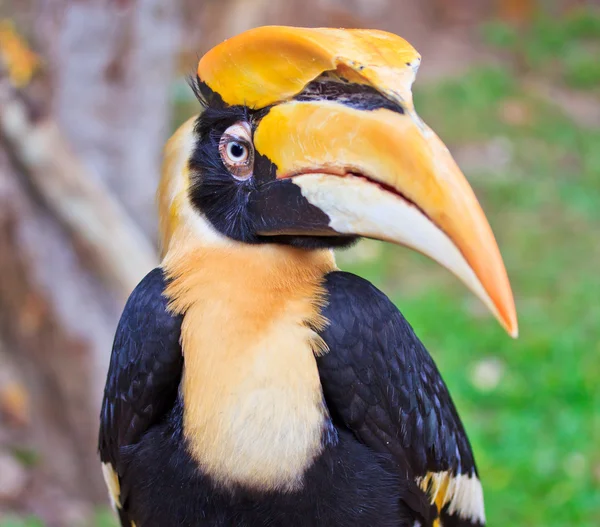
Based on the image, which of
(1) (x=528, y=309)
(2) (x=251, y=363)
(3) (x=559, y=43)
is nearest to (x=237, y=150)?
(2) (x=251, y=363)

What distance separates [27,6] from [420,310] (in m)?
4.44

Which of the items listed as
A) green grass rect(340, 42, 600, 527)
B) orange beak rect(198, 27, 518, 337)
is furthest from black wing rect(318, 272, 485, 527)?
green grass rect(340, 42, 600, 527)

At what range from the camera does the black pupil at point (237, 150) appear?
1.62m

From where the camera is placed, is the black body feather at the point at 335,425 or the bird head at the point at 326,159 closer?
the bird head at the point at 326,159

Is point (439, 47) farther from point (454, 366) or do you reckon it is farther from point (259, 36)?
point (259, 36)

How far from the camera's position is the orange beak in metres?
1.27

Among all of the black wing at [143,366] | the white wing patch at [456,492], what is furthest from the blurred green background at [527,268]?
the black wing at [143,366]

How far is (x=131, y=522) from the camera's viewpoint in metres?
2.00

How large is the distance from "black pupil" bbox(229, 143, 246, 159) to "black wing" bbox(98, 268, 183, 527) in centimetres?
31

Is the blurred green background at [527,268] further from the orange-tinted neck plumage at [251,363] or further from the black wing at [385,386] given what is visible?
the orange-tinted neck plumage at [251,363]

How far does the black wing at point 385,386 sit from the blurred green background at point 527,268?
5.60ft

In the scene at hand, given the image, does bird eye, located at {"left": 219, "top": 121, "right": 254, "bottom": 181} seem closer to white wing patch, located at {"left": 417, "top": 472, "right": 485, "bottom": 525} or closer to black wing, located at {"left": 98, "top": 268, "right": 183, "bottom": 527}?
black wing, located at {"left": 98, "top": 268, "right": 183, "bottom": 527}

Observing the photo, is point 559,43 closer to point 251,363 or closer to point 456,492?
point 456,492

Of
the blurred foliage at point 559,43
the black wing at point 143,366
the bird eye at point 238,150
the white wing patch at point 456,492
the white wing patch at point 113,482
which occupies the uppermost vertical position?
the blurred foliage at point 559,43
